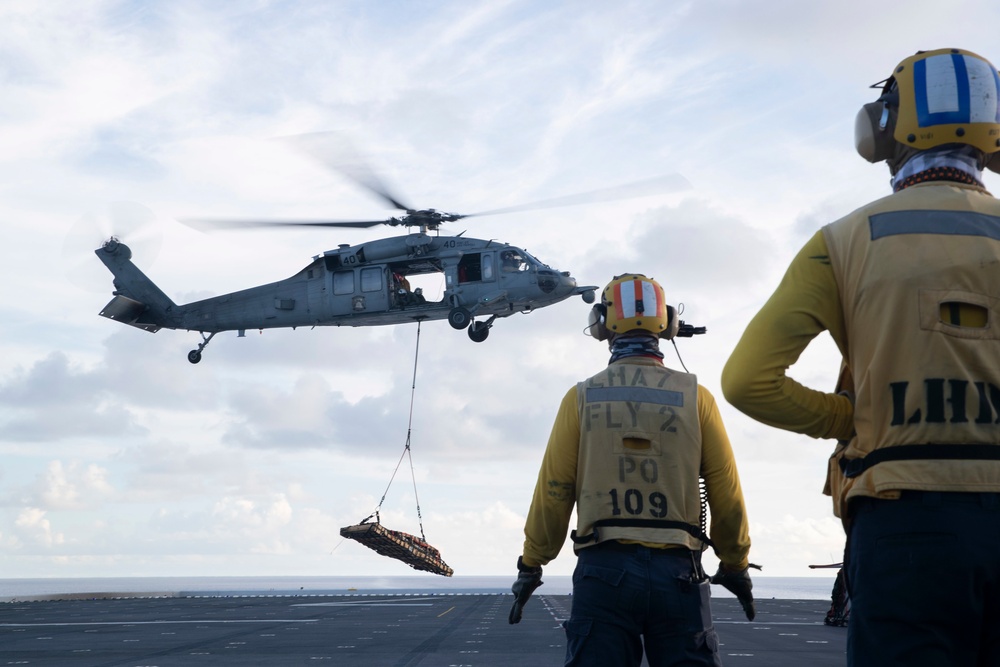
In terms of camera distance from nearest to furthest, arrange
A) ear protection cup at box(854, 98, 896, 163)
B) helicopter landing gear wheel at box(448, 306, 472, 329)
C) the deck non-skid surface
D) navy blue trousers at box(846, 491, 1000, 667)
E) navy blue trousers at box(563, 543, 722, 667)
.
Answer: navy blue trousers at box(846, 491, 1000, 667) < ear protection cup at box(854, 98, 896, 163) < navy blue trousers at box(563, 543, 722, 667) < the deck non-skid surface < helicopter landing gear wheel at box(448, 306, 472, 329)

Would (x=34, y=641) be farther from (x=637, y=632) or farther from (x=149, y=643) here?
(x=637, y=632)

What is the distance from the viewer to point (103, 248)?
43.5 meters

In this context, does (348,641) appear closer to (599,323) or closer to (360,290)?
(360,290)

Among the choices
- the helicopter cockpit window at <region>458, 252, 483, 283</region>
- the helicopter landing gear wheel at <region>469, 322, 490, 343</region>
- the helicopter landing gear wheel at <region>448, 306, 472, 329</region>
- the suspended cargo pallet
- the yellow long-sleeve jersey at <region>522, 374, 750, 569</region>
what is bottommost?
the suspended cargo pallet

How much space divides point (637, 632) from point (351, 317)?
92.5 ft

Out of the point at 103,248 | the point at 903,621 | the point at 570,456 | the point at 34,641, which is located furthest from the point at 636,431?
the point at 103,248

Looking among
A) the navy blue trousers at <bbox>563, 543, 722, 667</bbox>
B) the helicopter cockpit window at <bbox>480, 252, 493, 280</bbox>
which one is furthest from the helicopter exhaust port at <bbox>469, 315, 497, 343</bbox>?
the navy blue trousers at <bbox>563, 543, 722, 667</bbox>

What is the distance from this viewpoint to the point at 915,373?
10.8 ft

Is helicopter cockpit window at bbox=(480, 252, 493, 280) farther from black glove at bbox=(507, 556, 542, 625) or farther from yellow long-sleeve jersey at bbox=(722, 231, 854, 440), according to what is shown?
yellow long-sleeve jersey at bbox=(722, 231, 854, 440)

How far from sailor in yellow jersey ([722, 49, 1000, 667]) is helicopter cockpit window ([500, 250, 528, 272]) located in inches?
1068

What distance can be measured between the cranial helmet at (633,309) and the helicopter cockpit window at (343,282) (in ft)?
88.3

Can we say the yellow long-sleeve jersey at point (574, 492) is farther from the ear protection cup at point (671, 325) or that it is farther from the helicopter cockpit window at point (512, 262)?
the helicopter cockpit window at point (512, 262)

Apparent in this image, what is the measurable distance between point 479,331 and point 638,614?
26197mm

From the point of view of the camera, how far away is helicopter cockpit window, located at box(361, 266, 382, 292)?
105 feet
